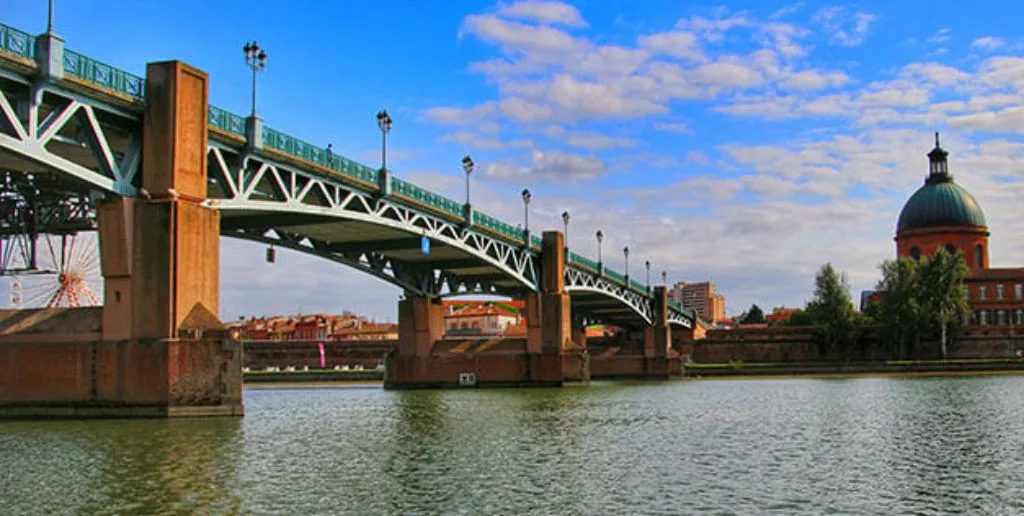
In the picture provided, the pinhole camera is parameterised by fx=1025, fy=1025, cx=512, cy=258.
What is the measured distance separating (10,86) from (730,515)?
24813 mm

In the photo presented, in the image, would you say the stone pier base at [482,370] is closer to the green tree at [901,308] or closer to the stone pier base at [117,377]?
the stone pier base at [117,377]

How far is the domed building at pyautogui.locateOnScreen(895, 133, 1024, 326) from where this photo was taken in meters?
117

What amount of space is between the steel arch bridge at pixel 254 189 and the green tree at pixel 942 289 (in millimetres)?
43416

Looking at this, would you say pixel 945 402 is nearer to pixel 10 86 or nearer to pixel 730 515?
pixel 730 515

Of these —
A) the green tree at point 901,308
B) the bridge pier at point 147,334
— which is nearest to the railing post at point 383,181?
the bridge pier at point 147,334

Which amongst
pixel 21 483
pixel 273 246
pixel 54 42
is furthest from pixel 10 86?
pixel 273 246

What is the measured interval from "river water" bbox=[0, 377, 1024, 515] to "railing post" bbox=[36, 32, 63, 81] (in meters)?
10.8

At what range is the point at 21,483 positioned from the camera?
21.9 metres

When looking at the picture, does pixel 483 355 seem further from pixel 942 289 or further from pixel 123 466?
pixel 942 289

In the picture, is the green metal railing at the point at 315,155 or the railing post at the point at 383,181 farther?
the railing post at the point at 383,181

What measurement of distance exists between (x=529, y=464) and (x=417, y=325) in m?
49.1

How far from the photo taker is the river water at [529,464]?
64.6 feet

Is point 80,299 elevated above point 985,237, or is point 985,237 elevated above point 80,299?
point 985,237

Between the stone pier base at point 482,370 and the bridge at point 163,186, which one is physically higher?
the bridge at point 163,186
